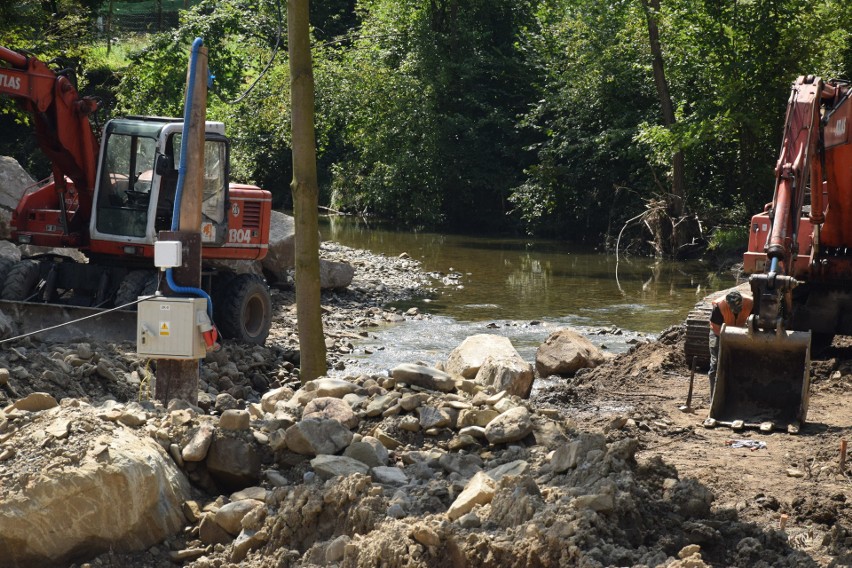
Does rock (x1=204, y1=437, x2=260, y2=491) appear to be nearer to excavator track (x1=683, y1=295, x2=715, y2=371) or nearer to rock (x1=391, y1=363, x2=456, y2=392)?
rock (x1=391, y1=363, x2=456, y2=392)

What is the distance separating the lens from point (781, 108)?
23953 millimetres

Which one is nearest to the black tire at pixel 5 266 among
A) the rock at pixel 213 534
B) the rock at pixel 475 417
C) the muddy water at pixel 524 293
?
the muddy water at pixel 524 293

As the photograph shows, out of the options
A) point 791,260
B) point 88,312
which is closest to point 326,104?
point 88,312

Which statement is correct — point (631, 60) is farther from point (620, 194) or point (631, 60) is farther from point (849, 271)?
→ point (849, 271)

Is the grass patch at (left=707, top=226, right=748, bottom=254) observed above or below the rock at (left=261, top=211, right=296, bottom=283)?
above

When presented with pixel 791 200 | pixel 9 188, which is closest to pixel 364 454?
pixel 791 200

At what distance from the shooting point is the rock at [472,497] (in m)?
5.40

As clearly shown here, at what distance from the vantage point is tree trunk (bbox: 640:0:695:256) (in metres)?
26.2

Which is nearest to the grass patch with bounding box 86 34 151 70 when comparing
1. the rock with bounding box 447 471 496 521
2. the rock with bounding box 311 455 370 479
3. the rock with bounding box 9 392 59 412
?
the rock with bounding box 9 392 59 412

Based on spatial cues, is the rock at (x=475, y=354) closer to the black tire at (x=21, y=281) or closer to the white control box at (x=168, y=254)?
the white control box at (x=168, y=254)

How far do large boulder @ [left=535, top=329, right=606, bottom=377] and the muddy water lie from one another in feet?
2.72

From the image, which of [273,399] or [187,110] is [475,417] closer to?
[273,399]

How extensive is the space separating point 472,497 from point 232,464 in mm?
1422

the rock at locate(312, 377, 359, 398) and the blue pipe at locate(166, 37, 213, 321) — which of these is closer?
the rock at locate(312, 377, 359, 398)
